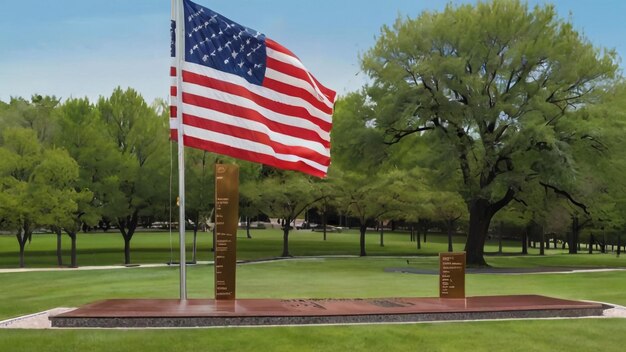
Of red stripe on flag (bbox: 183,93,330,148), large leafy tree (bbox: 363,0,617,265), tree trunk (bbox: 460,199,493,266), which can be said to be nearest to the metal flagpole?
red stripe on flag (bbox: 183,93,330,148)

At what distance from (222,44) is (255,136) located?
6.52ft

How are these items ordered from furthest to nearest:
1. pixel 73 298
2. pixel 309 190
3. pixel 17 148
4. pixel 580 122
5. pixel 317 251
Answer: pixel 317 251
pixel 309 190
pixel 17 148
pixel 580 122
pixel 73 298

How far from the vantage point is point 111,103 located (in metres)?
47.8

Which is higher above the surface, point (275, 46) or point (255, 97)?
point (275, 46)

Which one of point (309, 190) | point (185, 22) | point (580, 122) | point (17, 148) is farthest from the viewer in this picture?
point (309, 190)

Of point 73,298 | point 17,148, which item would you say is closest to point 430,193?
point 17,148

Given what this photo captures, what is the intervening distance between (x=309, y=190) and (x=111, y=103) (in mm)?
16782

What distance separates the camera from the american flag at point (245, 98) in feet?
39.2

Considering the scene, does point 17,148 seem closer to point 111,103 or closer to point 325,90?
point 111,103

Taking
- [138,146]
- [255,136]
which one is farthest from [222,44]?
[138,146]

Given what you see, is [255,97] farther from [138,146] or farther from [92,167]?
[138,146]

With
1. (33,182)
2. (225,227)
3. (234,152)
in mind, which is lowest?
(225,227)

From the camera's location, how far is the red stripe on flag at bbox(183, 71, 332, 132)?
473 inches

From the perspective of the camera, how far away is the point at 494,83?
34.4m
